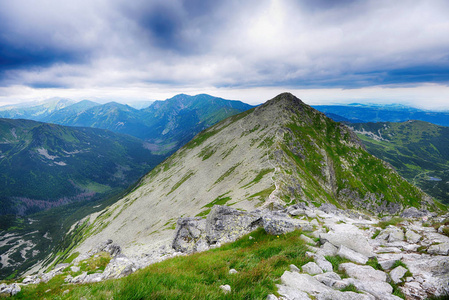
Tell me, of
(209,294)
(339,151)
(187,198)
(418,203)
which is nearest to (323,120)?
(339,151)

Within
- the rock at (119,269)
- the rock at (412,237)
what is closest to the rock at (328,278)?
the rock at (412,237)

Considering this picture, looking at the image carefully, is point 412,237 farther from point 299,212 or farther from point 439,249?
point 299,212

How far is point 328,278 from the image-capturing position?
9.02 m

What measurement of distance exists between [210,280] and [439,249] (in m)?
14.1

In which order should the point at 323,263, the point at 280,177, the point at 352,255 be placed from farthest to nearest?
1. the point at 280,177
2. the point at 352,255
3. the point at 323,263

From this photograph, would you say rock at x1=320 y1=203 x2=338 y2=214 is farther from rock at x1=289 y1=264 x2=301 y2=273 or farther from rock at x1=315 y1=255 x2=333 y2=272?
rock at x1=289 y1=264 x2=301 y2=273

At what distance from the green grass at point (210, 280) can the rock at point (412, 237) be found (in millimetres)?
8551

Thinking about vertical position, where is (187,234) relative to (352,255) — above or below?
below

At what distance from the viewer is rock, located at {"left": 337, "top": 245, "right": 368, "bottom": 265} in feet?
37.3

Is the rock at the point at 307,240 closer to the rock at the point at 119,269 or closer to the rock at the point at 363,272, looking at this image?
the rock at the point at 363,272

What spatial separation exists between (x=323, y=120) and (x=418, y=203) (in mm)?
89562

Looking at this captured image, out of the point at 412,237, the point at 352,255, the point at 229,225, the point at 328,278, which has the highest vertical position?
the point at 328,278

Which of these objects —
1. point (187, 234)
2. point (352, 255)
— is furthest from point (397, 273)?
point (187, 234)

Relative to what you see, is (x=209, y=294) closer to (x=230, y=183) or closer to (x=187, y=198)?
(x=230, y=183)
